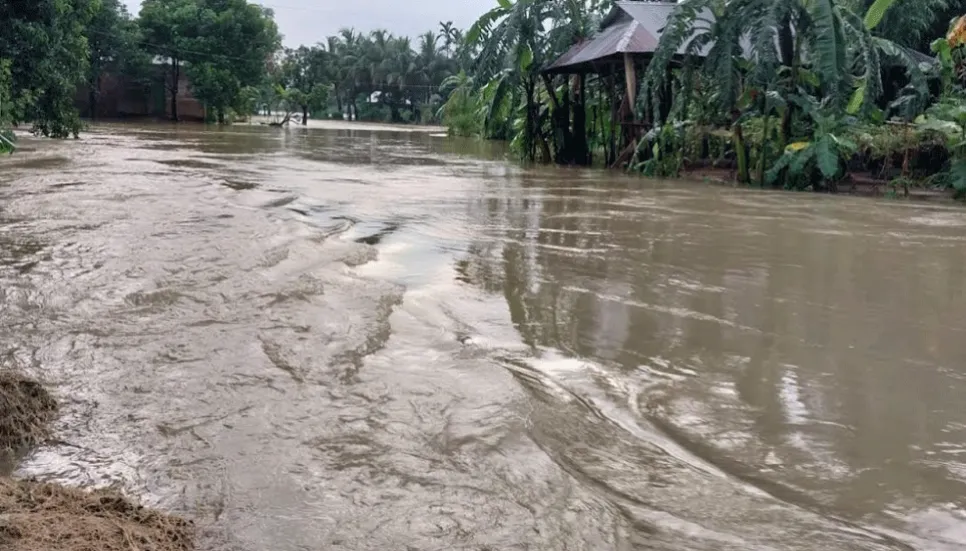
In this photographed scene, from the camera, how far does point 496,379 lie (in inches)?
157

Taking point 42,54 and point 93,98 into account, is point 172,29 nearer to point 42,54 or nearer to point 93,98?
point 93,98

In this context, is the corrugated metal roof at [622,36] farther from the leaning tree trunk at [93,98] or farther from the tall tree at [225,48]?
the leaning tree trunk at [93,98]

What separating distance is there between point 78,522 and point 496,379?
2.09 meters

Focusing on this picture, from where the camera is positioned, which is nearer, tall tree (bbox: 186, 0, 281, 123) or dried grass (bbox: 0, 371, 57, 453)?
dried grass (bbox: 0, 371, 57, 453)

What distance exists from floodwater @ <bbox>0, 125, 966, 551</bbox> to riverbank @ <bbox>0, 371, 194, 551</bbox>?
143mm

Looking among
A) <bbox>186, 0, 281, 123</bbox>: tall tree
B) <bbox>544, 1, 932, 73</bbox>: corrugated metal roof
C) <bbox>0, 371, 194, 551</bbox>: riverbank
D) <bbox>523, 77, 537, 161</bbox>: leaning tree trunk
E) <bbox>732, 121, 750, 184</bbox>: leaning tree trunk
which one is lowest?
<bbox>0, 371, 194, 551</bbox>: riverbank

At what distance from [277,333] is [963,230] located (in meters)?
8.66

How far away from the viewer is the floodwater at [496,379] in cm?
272

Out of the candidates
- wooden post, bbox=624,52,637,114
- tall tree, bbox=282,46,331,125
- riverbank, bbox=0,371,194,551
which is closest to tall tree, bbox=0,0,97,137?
wooden post, bbox=624,52,637,114

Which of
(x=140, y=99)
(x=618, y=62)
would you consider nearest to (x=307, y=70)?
(x=140, y=99)

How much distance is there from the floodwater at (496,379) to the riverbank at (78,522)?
0.14m

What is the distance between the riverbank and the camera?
216cm

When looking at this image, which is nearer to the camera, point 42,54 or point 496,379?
point 496,379

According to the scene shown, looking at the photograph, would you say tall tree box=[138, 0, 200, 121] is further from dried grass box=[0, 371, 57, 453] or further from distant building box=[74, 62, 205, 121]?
dried grass box=[0, 371, 57, 453]
